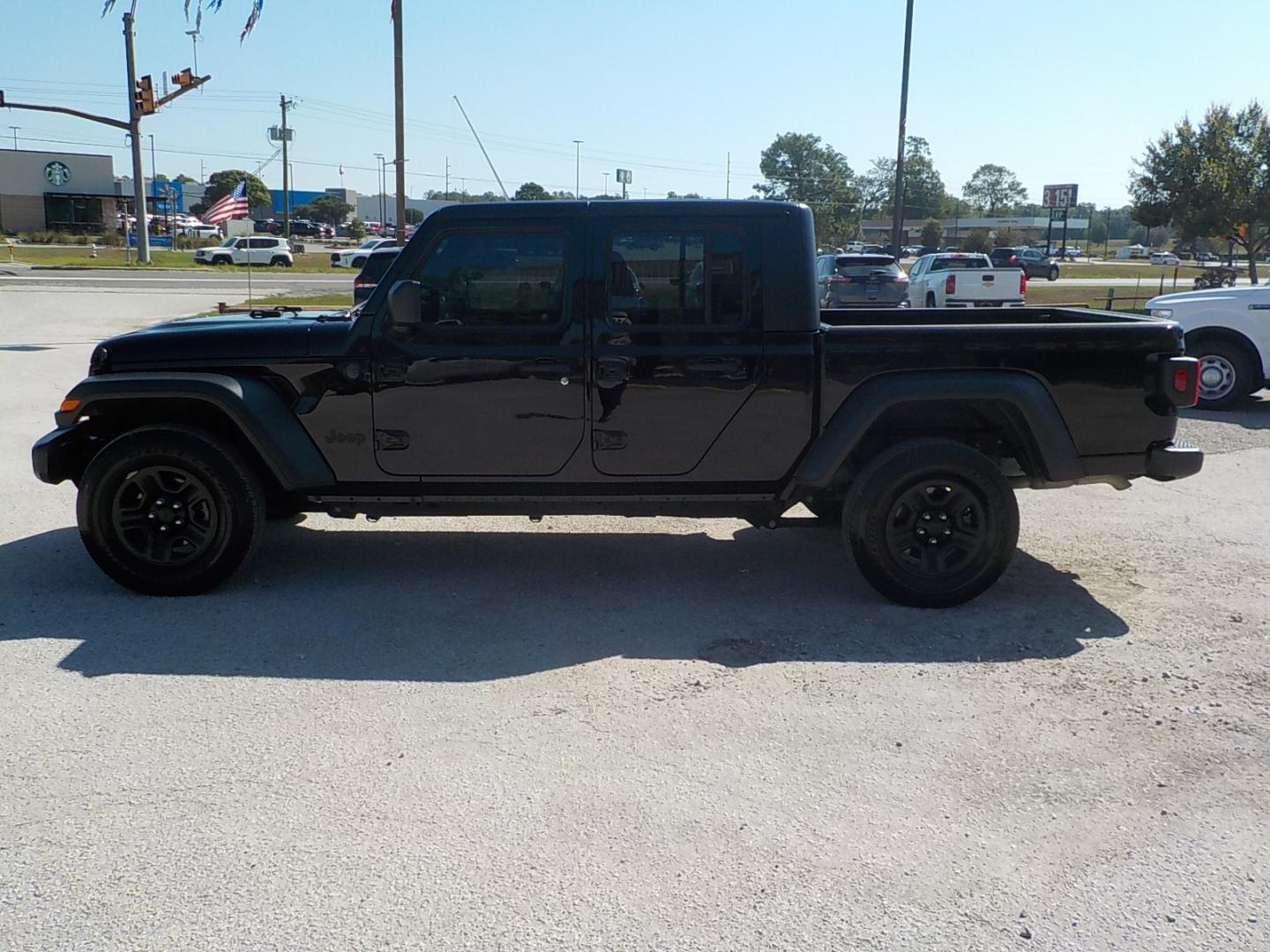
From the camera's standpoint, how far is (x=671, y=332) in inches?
216

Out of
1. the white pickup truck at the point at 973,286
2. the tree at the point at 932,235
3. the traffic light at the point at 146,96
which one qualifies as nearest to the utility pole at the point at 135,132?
the traffic light at the point at 146,96

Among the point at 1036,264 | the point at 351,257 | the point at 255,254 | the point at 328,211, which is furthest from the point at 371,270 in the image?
the point at 328,211

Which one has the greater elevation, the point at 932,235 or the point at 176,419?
the point at 932,235

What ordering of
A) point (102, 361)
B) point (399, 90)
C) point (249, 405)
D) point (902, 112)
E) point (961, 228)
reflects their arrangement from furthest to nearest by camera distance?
1. point (961, 228)
2. point (902, 112)
3. point (399, 90)
4. point (102, 361)
5. point (249, 405)

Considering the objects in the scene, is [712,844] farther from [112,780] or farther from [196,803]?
[112,780]

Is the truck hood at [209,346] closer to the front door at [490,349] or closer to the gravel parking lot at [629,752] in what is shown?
the front door at [490,349]

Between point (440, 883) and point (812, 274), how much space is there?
3.52 m

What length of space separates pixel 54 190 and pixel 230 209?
204ft

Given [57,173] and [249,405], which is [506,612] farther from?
[57,173]

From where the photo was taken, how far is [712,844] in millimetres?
3469

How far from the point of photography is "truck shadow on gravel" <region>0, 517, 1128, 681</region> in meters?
4.99

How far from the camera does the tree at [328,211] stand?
113875 mm

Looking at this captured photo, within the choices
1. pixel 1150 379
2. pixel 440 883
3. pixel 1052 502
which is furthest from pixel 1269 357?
pixel 440 883

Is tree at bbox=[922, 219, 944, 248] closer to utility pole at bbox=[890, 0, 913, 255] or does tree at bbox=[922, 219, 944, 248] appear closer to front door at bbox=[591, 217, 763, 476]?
utility pole at bbox=[890, 0, 913, 255]
